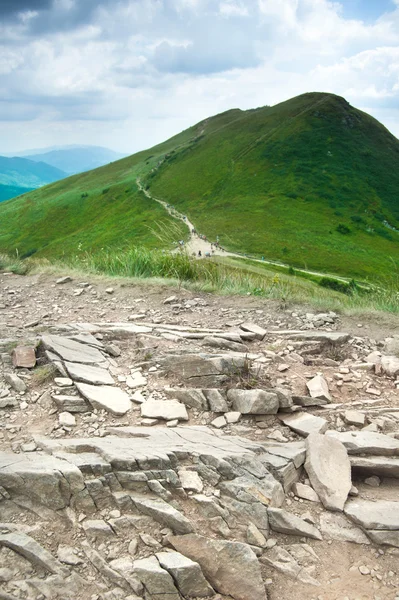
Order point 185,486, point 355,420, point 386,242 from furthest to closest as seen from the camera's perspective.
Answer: point 386,242
point 355,420
point 185,486

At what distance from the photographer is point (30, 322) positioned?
9.38 metres

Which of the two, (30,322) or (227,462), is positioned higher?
(30,322)

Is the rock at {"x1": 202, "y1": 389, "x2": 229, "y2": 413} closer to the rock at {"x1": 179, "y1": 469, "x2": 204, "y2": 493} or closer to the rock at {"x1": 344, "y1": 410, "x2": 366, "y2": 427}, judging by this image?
the rock at {"x1": 179, "y1": 469, "x2": 204, "y2": 493}

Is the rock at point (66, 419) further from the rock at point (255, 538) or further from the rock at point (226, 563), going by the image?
the rock at point (255, 538)

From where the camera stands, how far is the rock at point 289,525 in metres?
4.79

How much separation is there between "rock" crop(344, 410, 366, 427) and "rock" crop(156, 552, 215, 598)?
9.77 feet

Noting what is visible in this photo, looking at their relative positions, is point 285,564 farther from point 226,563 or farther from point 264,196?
point 264,196

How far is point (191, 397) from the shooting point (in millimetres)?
6551

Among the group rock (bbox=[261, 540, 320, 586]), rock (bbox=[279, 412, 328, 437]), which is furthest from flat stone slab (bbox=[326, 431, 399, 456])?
rock (bbox=[261, 540, 320, 586])

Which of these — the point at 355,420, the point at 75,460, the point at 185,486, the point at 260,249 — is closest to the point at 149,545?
the point at 185,486

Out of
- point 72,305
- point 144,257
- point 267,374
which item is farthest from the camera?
point 144,257

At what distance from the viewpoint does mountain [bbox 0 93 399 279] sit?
82.1 metres

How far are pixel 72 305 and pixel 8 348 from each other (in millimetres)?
3297

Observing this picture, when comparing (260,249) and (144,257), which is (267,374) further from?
(260,249)
